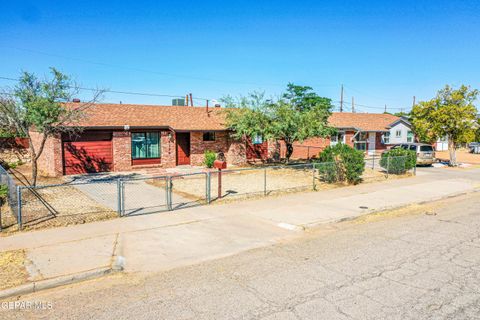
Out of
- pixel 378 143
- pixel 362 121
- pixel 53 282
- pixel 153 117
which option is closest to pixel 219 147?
pixel 153 117

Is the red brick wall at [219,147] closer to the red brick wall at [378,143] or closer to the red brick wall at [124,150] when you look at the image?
the red brick wall at [124,150]

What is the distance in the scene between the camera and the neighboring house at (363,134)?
101 feet

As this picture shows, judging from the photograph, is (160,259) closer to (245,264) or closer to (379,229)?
(245,264)

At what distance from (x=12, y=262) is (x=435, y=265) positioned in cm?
852

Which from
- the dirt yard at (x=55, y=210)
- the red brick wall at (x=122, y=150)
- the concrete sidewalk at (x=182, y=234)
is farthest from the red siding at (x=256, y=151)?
the dirt yard at (x=55, y=210)

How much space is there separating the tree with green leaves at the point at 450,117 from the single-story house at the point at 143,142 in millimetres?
10915

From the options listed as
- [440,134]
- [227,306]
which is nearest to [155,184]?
[227,306]

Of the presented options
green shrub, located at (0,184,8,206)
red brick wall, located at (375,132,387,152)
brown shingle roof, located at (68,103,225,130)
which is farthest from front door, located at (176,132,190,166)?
red brick wall, located at (375,132,387,152)

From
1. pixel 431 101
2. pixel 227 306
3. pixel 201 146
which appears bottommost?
pixel 227 306

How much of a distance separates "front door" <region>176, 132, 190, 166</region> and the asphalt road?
15.2 meters

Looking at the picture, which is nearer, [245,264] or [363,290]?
[363,290]

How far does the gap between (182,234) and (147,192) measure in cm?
607

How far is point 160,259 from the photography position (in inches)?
304

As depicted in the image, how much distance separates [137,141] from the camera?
21438mm
